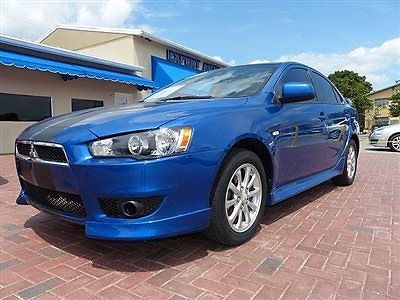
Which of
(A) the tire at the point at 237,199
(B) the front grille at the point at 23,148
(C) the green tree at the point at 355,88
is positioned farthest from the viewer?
(C) the green tree at the point at 355,88

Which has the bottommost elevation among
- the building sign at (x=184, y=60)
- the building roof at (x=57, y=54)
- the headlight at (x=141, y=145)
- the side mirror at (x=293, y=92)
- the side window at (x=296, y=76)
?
the headlight at (x=141, y=145)

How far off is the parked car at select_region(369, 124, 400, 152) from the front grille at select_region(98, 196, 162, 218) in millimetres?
12908

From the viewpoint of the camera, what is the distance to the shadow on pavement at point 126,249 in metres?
2.47

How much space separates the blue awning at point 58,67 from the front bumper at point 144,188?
7.70 metres

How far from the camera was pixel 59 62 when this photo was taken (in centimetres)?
1064

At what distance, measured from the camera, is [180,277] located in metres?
2.26

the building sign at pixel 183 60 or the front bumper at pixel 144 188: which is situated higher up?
the building sign at pixel 183 60

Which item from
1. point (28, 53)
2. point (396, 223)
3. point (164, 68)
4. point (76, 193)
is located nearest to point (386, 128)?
point (164, 68)

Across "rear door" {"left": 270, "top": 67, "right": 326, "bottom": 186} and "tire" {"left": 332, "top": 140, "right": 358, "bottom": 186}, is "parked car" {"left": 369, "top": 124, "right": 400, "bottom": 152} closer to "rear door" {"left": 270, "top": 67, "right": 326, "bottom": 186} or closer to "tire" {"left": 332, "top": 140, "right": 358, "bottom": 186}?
"tire" {"left": 332, "top": 140, "right": 358, "bottom": 186}

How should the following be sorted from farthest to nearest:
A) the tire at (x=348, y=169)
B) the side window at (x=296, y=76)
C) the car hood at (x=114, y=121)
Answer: the tire at (x=348, y=169) < the side window at (x=296, y=76) < the car hood at (x=114, y=121)

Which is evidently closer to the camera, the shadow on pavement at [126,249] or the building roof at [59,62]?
the shadow on pavement at [126,249]

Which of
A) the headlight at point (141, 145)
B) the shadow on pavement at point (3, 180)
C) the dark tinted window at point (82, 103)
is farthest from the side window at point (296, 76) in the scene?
the dark tinted window at point (82, 103)

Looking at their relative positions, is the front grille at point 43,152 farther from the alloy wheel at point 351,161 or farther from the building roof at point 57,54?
the building roof at point 57,54

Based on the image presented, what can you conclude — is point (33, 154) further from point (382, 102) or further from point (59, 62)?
point (382, 102)
